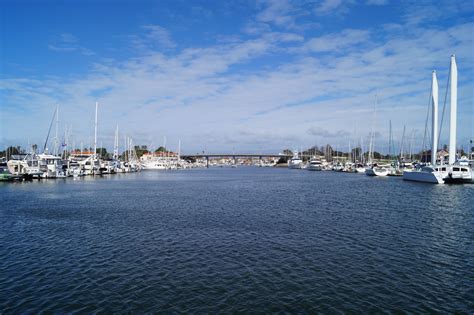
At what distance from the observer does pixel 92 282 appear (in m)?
16.4

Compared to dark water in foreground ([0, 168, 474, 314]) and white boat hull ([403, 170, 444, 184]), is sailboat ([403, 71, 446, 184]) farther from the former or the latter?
dark water in foreground ([0, 168, 474, 314])

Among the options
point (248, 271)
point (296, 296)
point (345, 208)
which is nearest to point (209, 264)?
point (248, 271)

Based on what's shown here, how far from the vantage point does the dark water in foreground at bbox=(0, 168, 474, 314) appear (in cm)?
1438

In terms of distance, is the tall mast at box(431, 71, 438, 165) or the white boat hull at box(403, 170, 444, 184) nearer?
the white boat hull at box(403, 170, 444, 184)

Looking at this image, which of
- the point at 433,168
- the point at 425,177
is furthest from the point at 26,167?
the point at 433,168

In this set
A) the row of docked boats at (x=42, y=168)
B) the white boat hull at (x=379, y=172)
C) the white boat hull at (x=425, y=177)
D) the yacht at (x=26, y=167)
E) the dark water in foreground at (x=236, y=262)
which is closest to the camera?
the dark water in foreground at (x=236, y=262)

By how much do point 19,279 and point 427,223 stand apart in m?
30.6

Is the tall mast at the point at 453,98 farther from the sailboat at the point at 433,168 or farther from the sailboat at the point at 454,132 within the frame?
the sailboat at the point at 433,168

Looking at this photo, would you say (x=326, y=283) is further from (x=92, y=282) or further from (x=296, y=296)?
(x=92, y=282)

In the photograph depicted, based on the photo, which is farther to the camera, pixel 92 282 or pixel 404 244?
Answer: pixel 404 244

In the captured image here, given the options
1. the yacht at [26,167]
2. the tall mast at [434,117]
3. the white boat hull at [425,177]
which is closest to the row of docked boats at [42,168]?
the yacht at [26,167]

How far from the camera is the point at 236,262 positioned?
19.4 metres

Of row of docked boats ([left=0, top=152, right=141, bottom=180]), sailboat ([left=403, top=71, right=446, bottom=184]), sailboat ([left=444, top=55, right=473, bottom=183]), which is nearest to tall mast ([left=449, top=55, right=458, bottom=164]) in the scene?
sailboat ([left=444, top=55, right=473, bottom=183])

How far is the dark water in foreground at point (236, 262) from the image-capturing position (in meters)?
14.4
